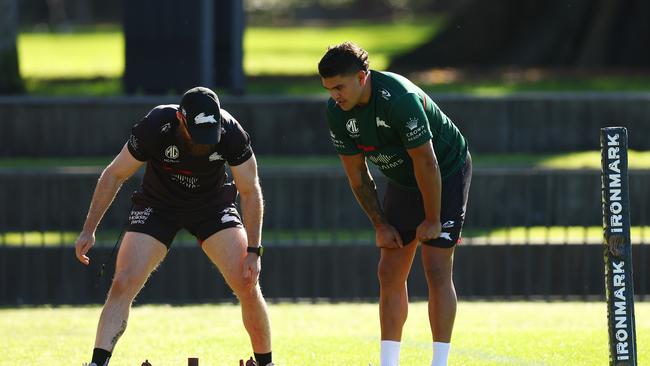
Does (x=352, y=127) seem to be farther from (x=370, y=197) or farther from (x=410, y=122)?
(x=370, y=197)

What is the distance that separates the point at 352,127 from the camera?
7.59 meters

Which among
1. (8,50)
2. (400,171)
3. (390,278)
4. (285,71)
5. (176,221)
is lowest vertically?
(390,278)

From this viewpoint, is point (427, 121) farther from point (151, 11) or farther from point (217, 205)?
point (151, 11)

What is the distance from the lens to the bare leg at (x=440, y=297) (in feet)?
25.2

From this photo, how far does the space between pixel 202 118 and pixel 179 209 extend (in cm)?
83

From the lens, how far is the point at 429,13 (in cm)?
7394

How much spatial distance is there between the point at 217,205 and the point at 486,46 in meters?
18.8

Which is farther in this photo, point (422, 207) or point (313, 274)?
point (313, 274)

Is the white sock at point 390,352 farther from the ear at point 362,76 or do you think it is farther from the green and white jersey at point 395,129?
the ear at point 362,76

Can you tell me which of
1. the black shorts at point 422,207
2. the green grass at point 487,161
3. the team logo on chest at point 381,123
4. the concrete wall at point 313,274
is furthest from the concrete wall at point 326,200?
the team logo on chest at point 381,123

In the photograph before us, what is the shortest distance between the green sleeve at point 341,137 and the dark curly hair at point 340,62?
1.40 ft

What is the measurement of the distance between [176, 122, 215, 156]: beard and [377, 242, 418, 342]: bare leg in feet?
3.75

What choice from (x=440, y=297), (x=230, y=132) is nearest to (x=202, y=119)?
(x=230, y=132)

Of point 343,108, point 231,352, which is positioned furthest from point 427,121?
point 231,352
